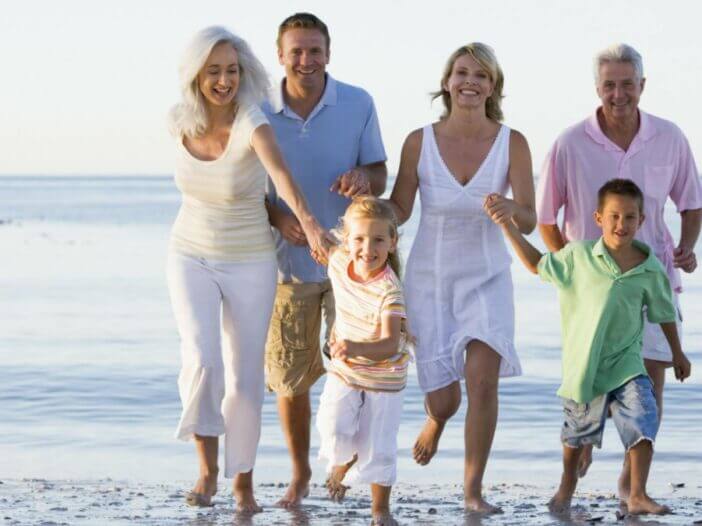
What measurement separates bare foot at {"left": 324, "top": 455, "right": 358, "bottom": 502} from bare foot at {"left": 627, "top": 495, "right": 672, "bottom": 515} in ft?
3.83

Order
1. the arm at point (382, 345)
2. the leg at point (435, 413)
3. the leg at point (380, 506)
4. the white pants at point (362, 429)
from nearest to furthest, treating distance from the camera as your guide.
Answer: the arm at point (382, 345)
the white pants at point (362, 429)
the leg at point (380, 506)
the leg at point (435, 413)

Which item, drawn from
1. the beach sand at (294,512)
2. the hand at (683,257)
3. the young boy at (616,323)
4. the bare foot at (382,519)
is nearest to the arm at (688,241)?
the hand at (683,257)

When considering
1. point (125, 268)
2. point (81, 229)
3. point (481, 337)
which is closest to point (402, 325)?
point (481, 337)

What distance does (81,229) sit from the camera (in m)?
34.6

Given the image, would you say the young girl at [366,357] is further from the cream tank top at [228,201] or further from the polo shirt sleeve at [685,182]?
the polo shirt sleeve at [685,182]

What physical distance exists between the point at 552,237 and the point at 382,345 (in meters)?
1.40

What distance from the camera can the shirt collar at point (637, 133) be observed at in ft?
22.6

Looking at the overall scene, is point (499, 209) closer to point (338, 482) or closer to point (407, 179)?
point (407, 179)

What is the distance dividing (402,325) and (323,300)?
0.99m

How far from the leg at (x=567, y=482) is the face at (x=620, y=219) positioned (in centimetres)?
90

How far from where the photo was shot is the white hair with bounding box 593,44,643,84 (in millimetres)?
6766

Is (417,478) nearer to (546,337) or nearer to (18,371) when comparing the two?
(18,371)

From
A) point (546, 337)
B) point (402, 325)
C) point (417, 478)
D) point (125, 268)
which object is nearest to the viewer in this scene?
point (402, 325)

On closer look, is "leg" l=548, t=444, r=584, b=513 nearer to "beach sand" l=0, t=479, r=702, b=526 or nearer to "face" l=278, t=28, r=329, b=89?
"beach sand" l=0, t=479, r=702, b=526
